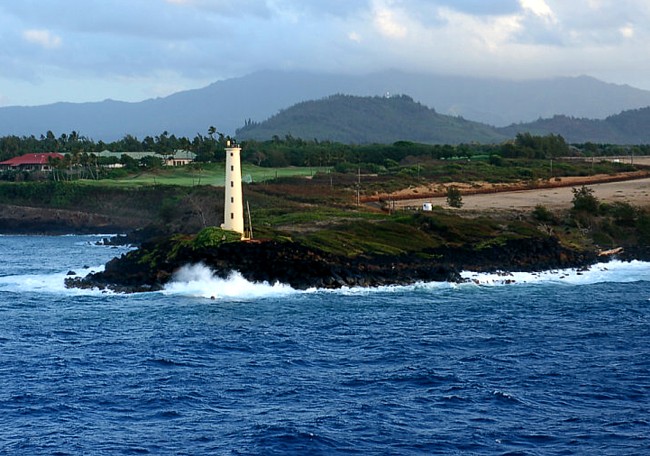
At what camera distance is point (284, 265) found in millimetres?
54469

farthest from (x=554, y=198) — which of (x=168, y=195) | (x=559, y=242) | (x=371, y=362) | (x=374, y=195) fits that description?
(x=371, y=362)

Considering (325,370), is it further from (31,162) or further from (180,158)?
(180,158)

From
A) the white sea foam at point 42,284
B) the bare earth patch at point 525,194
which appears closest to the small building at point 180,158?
the bare earth patch at point 525,194

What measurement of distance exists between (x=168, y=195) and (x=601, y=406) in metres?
77.0

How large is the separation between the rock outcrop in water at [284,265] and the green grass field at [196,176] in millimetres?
49833

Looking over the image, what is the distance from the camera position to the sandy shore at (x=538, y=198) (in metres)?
85.2

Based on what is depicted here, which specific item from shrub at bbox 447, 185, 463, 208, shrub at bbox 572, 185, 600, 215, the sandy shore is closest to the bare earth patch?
the sandy shore

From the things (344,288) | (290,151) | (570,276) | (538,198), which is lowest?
(570,276)

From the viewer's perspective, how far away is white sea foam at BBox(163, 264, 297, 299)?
172ft

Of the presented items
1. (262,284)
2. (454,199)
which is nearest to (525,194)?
(454,199)

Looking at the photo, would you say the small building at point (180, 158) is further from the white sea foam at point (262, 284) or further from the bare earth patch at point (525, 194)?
the white sea foam at point (262, 284)

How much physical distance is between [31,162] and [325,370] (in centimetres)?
10759

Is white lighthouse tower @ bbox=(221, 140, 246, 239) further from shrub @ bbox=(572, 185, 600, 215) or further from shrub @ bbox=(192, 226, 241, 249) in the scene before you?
shrub @ bbox=(572, 185, 600, 215)

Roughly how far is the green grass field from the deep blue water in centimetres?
5863
